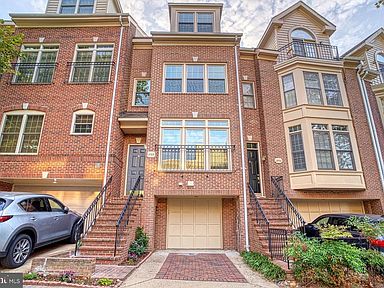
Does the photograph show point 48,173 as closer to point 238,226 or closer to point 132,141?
point 132,141

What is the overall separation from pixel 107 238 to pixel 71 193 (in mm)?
4398

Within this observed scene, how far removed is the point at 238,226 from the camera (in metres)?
8.76

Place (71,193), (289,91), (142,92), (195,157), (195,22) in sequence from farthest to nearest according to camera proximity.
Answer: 1. (195,22)
2. (289,91)
3. (142,92)
4. (71,193)
5. (195,157)

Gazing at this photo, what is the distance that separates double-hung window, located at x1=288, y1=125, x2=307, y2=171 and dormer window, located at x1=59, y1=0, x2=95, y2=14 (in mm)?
12045

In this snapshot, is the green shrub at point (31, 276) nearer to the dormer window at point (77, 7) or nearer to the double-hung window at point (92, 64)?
the double-hung window at point (92, 64)

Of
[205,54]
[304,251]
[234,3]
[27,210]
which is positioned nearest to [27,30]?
[205,54]

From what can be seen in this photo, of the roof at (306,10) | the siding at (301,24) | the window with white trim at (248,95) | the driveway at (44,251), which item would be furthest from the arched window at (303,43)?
the driveway at (44,251)

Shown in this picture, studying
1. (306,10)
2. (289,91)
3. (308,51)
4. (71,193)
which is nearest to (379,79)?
(308,51)

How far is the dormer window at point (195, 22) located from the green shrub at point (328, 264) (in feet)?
36.1

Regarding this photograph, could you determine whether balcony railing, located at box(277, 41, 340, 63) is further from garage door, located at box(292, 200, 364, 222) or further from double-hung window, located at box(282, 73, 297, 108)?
garage door, located at box(292, 200, 364, 222)

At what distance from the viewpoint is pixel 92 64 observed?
10531 millimetres

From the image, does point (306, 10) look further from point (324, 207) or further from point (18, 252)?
point (18, 252)

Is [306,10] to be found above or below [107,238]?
above

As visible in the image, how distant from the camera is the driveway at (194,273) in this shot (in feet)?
15.7
